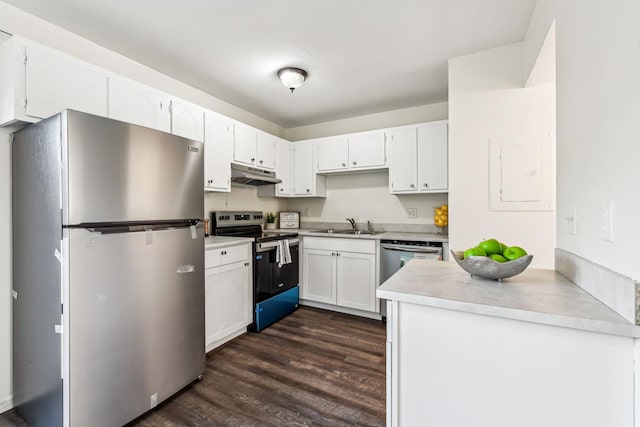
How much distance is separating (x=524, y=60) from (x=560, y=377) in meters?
2.30

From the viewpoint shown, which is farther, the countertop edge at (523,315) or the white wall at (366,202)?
the white wall at (366,202)

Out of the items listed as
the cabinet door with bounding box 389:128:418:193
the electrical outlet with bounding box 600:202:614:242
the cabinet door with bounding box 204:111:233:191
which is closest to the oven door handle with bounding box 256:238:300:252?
the cabinet door with bounding box 204:111:233:191

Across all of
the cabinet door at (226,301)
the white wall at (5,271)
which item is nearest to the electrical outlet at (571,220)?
the cabinet door at (226,301)

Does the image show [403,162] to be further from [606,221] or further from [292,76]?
→ [606,221]

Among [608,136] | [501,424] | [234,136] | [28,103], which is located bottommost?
[501,424]

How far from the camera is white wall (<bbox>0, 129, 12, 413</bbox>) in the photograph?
1.73 metres

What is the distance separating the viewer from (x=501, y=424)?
85 cm

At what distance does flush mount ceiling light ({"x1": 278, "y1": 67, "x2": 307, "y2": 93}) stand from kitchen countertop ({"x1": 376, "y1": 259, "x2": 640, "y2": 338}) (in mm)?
2107

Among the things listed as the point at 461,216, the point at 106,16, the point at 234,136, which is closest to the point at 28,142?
the point at 106,16

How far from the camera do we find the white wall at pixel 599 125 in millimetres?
769

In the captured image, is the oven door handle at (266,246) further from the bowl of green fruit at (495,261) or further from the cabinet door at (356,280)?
the bowl of green fruit at (495,261)

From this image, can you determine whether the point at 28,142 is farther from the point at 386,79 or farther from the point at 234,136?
the point at 386,79

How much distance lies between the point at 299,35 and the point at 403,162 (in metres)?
1.77

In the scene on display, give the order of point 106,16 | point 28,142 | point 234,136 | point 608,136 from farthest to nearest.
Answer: point 234,136
point 106,16
point 28,142
point 608,136
